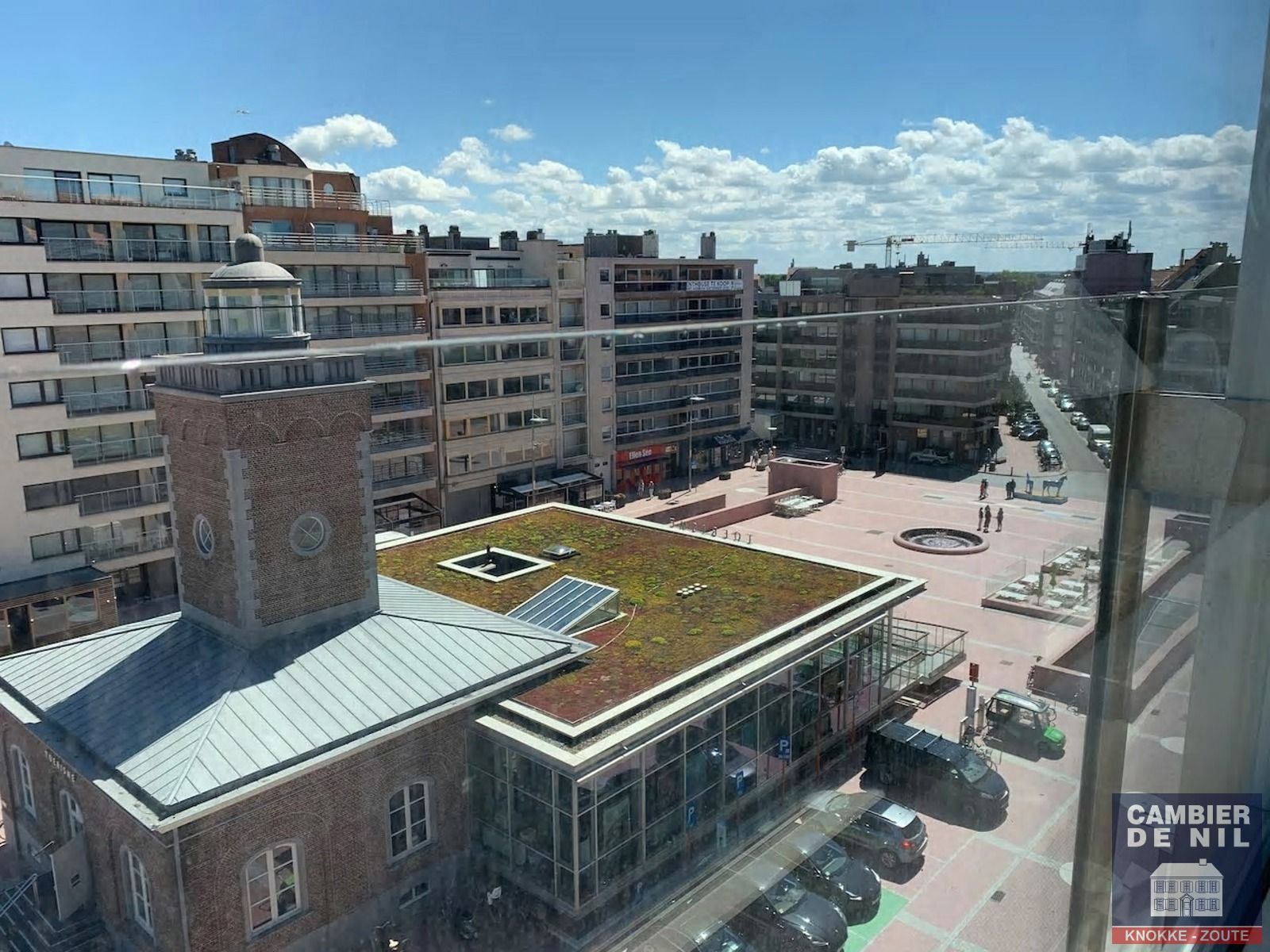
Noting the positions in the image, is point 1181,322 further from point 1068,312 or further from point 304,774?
point 304,774

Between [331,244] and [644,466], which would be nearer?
[331,244]

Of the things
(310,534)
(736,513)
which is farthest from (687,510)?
(310,534)

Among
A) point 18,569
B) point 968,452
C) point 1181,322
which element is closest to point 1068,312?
point 1181,322

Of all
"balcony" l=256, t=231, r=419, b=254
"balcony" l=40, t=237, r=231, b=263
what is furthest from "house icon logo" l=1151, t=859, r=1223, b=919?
"balcony" l=256, t=231, r=419, b=254

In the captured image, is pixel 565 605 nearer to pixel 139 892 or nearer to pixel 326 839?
pixel 326 839

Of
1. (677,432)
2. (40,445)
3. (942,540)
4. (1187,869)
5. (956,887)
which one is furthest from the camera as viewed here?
(677,432)

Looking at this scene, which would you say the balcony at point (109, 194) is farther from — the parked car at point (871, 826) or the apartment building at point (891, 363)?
the parked car at point (871, 826)

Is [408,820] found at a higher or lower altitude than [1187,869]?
lower
